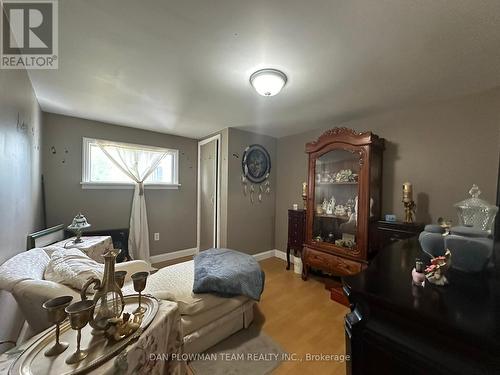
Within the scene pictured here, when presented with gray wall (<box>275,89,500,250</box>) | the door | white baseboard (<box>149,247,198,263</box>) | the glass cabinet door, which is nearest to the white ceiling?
gray wall (<box>275,89,500,250</box>)

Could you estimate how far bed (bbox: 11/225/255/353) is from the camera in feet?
4.77

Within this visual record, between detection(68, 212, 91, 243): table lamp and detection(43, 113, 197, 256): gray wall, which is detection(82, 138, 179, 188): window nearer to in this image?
detection(43, 113, 197, 256): gray wall

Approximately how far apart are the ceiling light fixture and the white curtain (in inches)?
94.1

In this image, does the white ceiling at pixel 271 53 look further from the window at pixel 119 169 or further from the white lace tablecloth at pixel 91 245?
the white lace tablecloth at pixel 91 245

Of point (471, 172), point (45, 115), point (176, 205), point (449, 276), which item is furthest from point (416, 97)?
point (45, 115)

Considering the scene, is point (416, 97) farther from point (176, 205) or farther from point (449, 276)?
point (176, 205)

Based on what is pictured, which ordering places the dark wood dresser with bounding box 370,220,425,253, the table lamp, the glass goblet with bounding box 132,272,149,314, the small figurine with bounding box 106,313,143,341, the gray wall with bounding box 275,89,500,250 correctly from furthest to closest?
the table lamp < the dark wood dresser with bounding box 370,220,425,253 < the gray wall with bounding box 275,89,500,250 < the glass goblet with bounding box 132,272,149,314 < the small figurine with bounding box 106,313,143,341

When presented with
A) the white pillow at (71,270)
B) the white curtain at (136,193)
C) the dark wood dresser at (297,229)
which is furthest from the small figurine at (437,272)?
the white curtain at (136,193)

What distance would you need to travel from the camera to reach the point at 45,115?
2551 mm

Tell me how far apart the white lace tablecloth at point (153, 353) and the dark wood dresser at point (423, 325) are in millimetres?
787

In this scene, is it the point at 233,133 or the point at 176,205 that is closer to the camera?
the point at 233,133

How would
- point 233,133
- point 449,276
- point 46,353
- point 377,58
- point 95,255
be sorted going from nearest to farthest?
1. point 46,353
2. point 449,276
3. point 377,58
4. point 95,255
5. point 233,133

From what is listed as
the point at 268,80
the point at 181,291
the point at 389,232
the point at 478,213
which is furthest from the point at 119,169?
the point at 478,213

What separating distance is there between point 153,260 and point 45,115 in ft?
8.25
